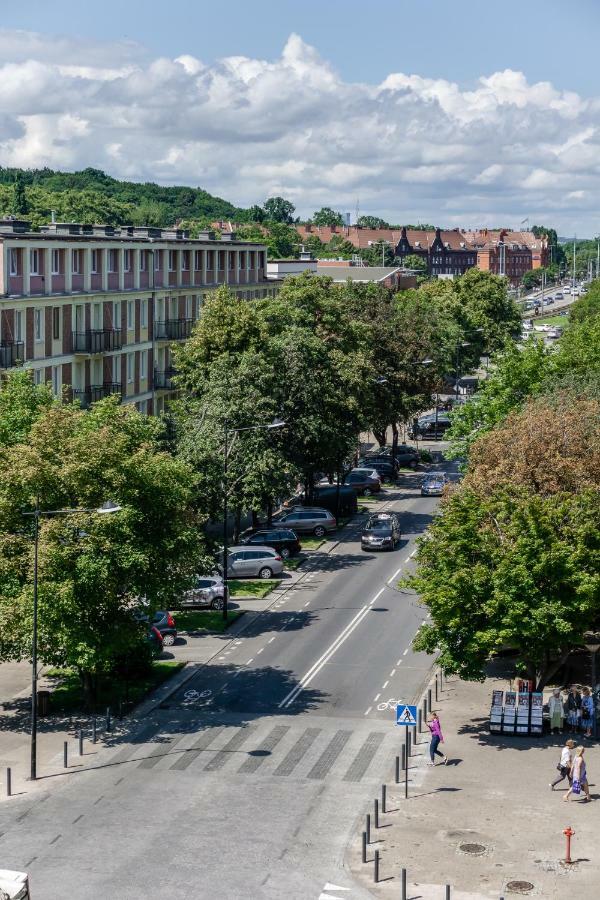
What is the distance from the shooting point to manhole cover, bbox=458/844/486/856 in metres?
29.7

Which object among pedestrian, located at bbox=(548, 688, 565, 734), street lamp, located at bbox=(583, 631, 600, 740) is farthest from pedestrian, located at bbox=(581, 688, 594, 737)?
pedestrian, located at bbox=(548, 688, 565, 734)

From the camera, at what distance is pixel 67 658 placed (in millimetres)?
38188

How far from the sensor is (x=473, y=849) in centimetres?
2986

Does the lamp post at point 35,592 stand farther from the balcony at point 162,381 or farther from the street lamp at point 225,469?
the balcony at point 162,381

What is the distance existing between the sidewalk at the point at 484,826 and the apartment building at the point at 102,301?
27205 millimetres

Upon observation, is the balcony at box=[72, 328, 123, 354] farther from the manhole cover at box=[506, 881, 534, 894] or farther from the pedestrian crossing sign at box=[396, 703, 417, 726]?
the manhole cover at box=[506, 881, 534, 894]

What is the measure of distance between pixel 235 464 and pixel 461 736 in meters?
24.0

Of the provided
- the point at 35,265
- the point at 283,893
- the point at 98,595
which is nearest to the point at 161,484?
the point at 98,595

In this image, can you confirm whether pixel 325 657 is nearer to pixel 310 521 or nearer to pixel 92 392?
pixel 310 521

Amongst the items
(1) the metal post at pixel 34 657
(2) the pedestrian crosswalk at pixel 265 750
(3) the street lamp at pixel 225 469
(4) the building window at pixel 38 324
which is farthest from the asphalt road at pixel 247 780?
(4) the building window at pixel 38 324

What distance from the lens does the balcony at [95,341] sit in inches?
2692

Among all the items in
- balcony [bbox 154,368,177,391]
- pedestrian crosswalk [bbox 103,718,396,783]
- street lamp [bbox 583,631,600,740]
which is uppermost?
balcony [bbox 154,368,177,391]

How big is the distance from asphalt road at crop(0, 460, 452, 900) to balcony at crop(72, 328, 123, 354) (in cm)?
2234

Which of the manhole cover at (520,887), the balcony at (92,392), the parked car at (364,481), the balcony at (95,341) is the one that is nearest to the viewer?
the manhole cover at (520,887)
